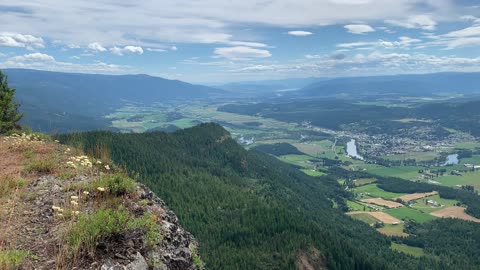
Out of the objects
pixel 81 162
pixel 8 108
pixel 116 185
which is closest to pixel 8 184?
pixel 81 162

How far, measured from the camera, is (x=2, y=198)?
778 inches

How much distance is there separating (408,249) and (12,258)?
206738mm

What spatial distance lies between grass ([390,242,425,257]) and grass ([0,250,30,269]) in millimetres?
196281

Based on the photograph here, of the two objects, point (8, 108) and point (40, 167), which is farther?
point (8, 108)

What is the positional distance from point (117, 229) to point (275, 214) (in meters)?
146

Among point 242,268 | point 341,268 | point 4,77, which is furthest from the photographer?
point 341,268

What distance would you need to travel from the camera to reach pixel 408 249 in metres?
188

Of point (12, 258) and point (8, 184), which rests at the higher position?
point (8, 184)

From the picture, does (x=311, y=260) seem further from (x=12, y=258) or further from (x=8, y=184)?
(x=12, y=258)

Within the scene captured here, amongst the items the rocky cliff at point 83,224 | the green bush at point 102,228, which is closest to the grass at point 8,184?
the rocky cliff at point 83,224

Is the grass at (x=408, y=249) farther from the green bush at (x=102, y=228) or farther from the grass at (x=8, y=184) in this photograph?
the grass at (x=8, y=184)

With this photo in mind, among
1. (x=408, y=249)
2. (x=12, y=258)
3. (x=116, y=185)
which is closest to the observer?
(x=12, y=258)

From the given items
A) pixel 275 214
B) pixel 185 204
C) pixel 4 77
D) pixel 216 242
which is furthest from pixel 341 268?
pixel 4 77

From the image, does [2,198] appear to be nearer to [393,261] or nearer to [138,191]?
[138,191]
